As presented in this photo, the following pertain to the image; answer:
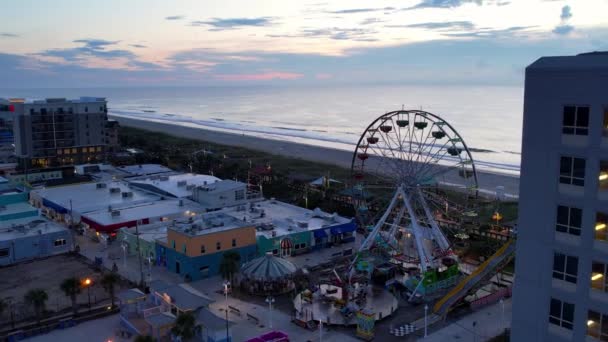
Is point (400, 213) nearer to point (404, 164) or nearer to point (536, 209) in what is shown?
point (404, 164)

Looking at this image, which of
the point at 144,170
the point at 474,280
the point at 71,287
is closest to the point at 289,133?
the point at 144,170

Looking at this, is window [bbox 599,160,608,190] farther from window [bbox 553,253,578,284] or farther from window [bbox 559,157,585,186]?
window [bbox 553,253,578,284]

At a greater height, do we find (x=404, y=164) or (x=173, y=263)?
(x=404, y=164)

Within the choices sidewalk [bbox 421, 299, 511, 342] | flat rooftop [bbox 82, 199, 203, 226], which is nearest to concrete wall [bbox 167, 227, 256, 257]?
flat rooftop [bbox 82, 199, 203, 226]

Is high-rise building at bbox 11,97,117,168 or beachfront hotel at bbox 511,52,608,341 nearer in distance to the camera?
beachfront hotel at bbox 511,52,608,341

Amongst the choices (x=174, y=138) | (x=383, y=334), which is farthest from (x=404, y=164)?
(x=174, y=138)

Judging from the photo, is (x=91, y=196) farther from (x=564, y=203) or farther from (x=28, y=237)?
(x=564, y=203)

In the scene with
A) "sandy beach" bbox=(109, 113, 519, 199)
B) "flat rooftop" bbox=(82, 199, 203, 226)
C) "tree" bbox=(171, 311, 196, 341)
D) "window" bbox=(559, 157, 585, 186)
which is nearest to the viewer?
"window" bbox=(559, 157, 585, 186)
